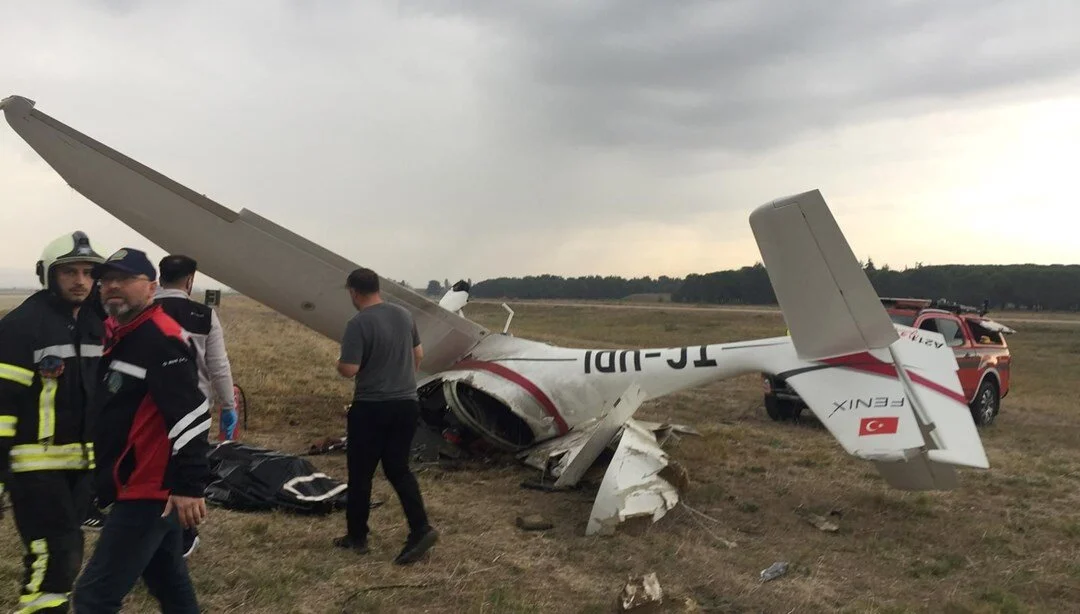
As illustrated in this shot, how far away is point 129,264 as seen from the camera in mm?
2617

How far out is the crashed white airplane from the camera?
5.09m

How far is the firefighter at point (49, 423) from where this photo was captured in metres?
2.58

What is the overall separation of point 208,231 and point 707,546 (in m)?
5.63

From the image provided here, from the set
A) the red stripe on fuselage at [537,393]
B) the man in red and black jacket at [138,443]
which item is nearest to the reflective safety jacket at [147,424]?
the man in red and black jacket at [138,443]

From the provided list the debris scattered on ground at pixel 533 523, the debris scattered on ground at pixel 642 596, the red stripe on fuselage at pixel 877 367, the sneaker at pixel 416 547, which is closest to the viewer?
the debris scattered on ground at pixel 642 596

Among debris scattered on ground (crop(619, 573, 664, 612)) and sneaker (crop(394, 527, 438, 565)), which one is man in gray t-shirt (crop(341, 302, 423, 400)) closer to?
sneaker (crop(394, 527, 438, 565))

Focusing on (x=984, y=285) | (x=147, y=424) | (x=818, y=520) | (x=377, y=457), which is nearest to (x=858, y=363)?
(x=818, y=520)

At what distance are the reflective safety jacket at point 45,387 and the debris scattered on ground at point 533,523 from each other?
3.23 metres

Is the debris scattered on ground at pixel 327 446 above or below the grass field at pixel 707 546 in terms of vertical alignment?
above

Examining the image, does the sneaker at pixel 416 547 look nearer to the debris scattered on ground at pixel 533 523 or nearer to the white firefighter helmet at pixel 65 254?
the debris scattered on ground at pixel 533 523

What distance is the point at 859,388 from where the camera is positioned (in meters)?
5.38

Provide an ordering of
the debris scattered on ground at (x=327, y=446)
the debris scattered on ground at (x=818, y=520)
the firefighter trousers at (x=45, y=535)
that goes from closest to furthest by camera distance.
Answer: the firefighter trousers at (x=45, y=535)
the debris scattered on ground at (x=818, y=520)
the debris scattered on ground at (x=327, y=446)

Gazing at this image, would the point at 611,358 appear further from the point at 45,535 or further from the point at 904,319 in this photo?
the point at 904,319

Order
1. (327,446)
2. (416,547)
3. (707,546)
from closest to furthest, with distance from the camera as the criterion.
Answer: (416,547) → (707,546) → (327,446)
